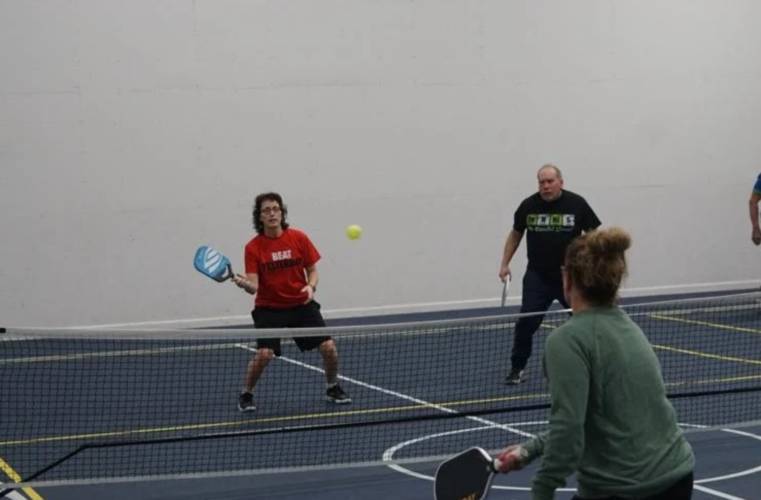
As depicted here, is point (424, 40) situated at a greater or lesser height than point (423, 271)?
greater

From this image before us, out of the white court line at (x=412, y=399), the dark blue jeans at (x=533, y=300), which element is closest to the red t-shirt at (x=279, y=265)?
the white court line at (x=412, y=399)

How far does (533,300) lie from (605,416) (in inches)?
255

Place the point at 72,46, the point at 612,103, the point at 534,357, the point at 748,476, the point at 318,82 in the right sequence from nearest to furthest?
1. the point at 748,476
2. the point at 534,357
3. the point at 72,46
4. the point at 318,82
5. the point at 612,103

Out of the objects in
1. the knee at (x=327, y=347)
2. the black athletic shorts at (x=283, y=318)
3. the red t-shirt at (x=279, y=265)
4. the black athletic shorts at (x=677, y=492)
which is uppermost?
the red t-shirt at (x=279, y=265)

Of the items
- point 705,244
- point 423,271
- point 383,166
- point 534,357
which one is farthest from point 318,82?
point 705,244

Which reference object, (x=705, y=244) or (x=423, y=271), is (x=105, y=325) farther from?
(x=705, y=244)

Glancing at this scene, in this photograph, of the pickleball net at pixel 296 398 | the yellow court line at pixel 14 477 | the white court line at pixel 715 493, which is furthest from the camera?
the pickleball net at pixel 296 398

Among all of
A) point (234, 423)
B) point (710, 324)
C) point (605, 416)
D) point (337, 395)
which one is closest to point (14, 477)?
point (234, 423)

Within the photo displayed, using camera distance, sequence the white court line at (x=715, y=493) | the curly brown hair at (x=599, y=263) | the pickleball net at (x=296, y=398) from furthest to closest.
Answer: the pickleball net at (x=296, y=398), the white court line at (x=715, y=493), the curly brown hair at (x=599, y=263)

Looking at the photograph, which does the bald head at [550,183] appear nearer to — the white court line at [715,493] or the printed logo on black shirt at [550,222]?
the printed logo on black shirt at [550,222]

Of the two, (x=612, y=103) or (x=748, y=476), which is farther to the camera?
(x=612, y=103)

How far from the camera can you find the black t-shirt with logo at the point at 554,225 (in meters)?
10.0

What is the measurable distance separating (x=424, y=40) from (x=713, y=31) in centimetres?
470

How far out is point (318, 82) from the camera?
1559 centimetres
